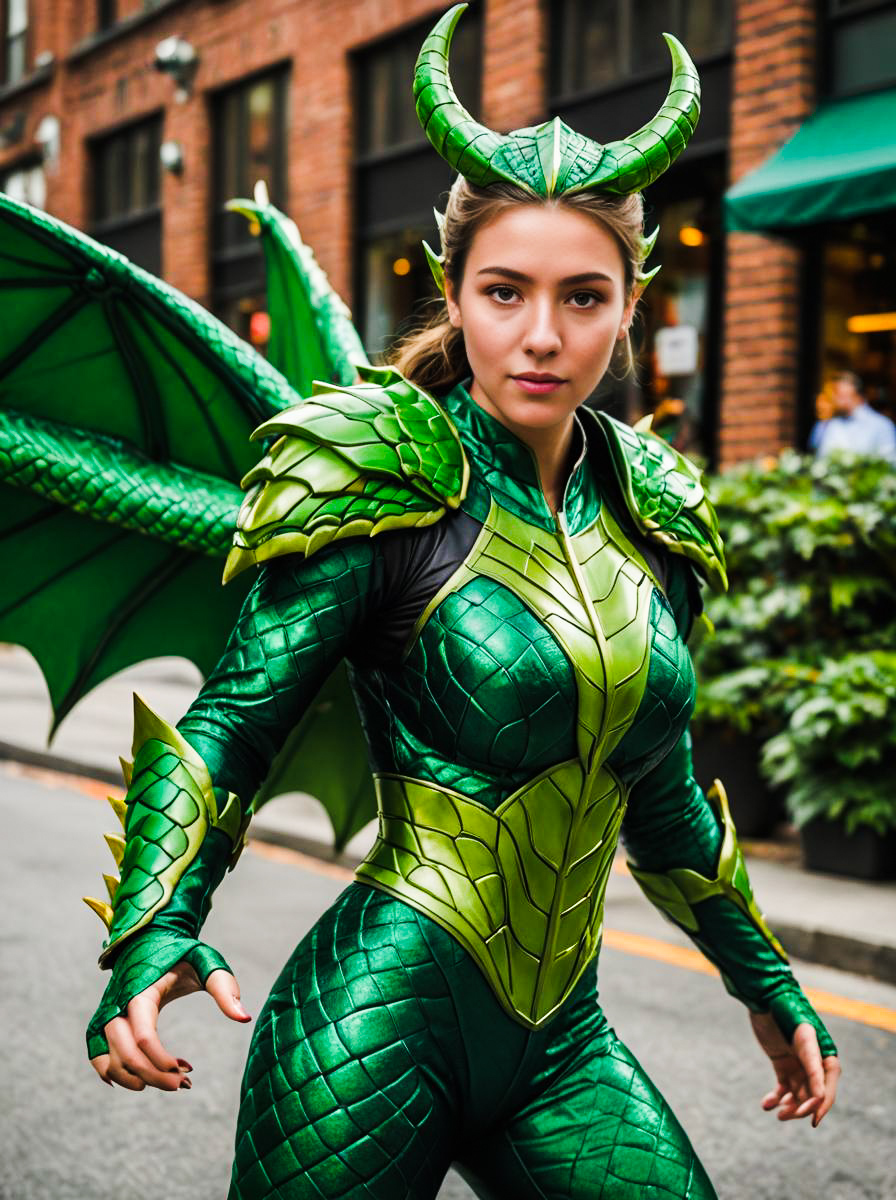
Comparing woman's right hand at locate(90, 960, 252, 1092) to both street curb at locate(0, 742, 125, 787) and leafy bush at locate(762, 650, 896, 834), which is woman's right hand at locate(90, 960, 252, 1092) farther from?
street curb at locate(0, 742, 125, 787)

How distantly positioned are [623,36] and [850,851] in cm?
716

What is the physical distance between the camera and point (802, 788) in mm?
6691

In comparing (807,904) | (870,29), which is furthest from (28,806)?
(870,29)

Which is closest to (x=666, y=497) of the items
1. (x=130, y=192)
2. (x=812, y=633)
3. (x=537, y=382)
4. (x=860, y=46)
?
(x=537, y=382)

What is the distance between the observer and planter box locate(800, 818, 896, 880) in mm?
6582

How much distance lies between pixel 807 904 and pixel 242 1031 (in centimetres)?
241

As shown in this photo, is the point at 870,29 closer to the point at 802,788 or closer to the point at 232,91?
the point at 802,788

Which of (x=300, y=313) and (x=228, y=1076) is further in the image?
(x=228, y=1076)

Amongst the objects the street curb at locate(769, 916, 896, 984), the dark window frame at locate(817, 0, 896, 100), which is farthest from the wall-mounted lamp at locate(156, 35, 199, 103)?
the street curb at locate(769, 916, 896, 984)

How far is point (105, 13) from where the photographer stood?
755 inches

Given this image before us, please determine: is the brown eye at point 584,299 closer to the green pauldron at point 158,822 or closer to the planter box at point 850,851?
the green pauldron at point 158,822

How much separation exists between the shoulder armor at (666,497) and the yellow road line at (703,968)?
3295 mm

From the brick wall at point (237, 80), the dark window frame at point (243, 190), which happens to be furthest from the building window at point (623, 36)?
the dark window frame at point (243, 190)

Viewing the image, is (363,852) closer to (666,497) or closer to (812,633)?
(812,633)
